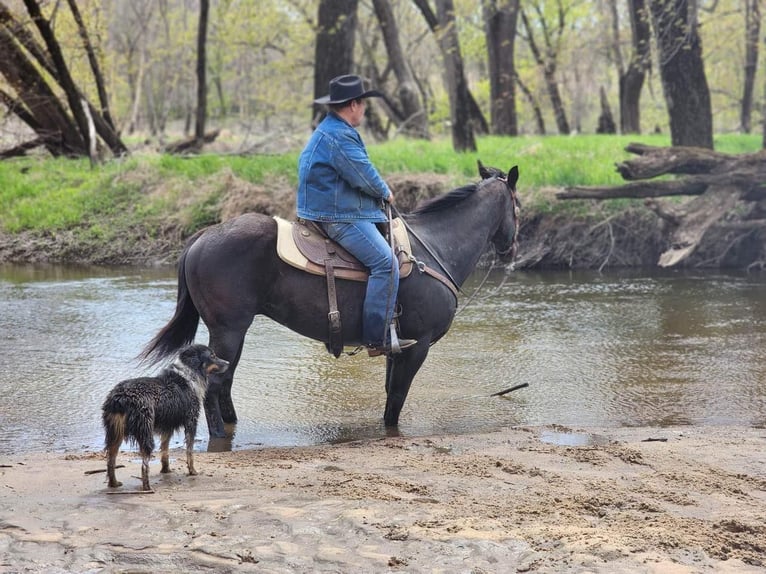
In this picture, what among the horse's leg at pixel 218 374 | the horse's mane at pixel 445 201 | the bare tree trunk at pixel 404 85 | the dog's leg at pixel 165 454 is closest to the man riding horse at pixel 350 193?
the horse's mane at pixel 445 201

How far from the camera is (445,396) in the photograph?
8531 millimetres

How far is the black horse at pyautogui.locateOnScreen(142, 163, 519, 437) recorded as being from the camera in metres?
6.98

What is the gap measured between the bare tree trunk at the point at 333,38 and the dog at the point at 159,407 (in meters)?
15.6

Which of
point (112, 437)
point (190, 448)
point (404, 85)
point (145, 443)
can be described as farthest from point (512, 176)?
point (404, 85)

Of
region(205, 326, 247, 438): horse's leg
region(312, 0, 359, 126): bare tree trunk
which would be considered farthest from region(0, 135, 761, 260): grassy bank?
region(205, 326, 247, 438): horse's leg

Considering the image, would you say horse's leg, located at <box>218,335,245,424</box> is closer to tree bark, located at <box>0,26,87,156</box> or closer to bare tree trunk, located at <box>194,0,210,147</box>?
tree bark, located at <box>0,26,87,156</box>

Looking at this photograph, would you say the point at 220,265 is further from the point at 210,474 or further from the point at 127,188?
the point at 127,188

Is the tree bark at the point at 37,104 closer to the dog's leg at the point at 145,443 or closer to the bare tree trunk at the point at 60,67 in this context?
the bare tree trunk at the point at 60,67

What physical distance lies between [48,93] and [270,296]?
15833mm

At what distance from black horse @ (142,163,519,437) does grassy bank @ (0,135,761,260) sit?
340 inches

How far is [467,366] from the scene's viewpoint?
9.65 m

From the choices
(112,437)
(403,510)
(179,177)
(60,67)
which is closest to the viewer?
(403,510)

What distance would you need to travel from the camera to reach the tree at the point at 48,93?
63.1 ft

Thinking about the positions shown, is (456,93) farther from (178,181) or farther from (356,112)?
(356,112)
